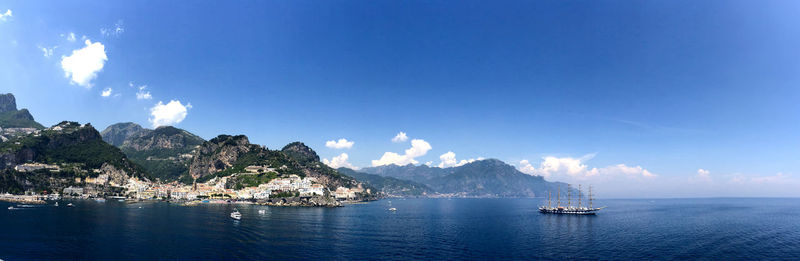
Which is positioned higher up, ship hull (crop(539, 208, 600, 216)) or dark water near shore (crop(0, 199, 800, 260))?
dark water near shore (crop(0, 199, 800, 260))

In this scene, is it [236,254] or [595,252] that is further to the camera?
[595,252]

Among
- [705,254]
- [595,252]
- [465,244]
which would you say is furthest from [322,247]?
[705,254]

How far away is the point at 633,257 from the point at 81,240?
3749 inches

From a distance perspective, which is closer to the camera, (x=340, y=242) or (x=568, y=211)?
(x=340, y=242)

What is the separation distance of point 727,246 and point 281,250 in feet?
295

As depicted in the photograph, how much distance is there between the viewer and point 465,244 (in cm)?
6956

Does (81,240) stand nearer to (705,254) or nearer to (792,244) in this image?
(705,254)

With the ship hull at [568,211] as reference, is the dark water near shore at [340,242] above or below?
above

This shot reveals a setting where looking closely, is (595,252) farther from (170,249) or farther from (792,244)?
(170,249)

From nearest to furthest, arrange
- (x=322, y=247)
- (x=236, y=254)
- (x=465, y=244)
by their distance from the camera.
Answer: (x=236, y=254), (x=322, y=247), (x=465, y=244)

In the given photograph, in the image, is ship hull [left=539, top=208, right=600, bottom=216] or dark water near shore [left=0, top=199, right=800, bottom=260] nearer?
dark water near shore [left=0, top=199, right=800, bottom=260]

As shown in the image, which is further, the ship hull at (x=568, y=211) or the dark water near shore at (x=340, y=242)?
the ship hull at (x=568, y=211)

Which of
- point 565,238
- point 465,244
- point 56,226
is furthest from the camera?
point 565,238

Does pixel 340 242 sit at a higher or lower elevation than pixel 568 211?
higher
